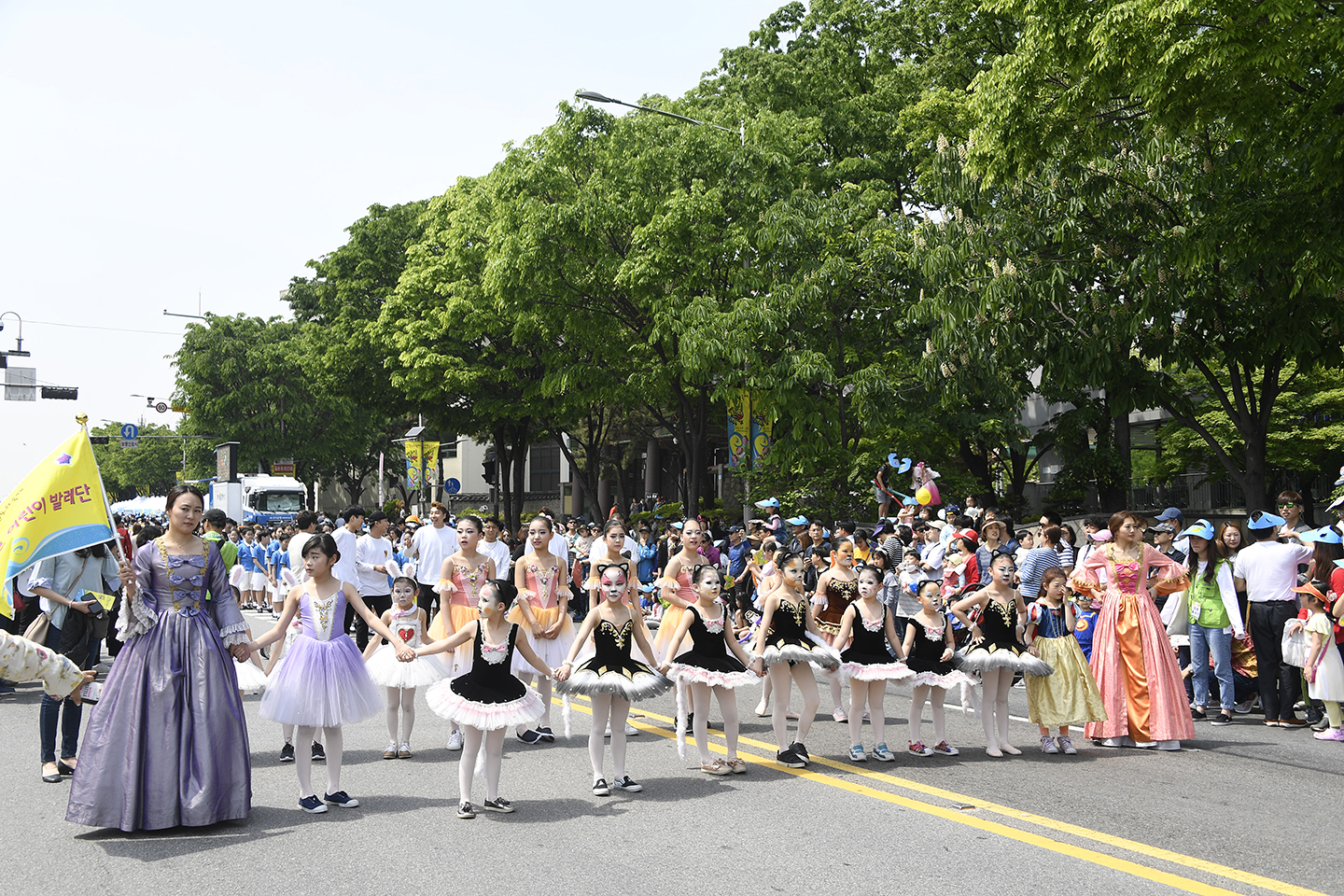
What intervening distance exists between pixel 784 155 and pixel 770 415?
5.52 m

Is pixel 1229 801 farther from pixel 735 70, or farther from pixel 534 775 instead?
pixel 735 70

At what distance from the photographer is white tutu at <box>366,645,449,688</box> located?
884cm

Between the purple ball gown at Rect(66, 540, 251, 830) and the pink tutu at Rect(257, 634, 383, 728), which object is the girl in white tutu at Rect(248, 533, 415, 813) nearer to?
the pink tutu at Rect(257, 634, 383, 728)

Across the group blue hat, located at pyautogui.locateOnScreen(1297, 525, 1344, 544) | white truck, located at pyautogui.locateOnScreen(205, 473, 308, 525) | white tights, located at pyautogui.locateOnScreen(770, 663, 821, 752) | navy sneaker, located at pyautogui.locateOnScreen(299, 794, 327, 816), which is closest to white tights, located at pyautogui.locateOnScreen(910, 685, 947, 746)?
white tights, located at pyautogui.locateOnScreen(770, 663, 821, 752)

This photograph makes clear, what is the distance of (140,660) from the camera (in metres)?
6.71

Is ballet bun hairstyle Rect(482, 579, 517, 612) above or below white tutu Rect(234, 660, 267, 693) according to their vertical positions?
above

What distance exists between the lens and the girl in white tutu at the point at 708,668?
8.19 m

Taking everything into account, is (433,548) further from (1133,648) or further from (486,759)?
(1133,648)

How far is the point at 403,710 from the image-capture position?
9.12 m

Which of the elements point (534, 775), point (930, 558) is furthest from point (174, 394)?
point (534, 775)

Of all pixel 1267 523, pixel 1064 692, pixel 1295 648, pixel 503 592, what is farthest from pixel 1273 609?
pixel 503 592

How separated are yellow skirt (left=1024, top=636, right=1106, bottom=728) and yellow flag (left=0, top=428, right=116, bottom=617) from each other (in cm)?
669

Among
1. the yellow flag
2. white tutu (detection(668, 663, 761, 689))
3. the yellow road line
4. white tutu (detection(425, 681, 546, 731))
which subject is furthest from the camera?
white tutu (detection(668, 663, 761, 689))

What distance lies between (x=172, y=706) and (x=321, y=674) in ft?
3.09
